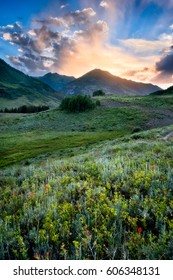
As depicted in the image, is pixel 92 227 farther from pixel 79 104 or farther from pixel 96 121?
pixel 79 104

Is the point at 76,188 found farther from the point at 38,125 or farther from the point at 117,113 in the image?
the point at 117,113

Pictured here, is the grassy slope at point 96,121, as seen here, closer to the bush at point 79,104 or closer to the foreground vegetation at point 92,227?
the bush at point 79,104

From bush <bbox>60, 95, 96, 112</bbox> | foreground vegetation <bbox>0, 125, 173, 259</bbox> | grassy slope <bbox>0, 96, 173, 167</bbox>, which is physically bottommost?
foreground vegetation <bbox>0, 125, 173, 259</bbox>

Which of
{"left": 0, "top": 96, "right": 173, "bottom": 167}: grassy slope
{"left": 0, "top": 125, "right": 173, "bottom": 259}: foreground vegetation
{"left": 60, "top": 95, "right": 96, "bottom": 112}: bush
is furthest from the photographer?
{"left": 60, "top": 95, "right": 96, "bottom": 112}: bush

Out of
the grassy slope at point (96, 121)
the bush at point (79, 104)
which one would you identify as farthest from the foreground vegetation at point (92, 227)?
the bush at point (79, 104)

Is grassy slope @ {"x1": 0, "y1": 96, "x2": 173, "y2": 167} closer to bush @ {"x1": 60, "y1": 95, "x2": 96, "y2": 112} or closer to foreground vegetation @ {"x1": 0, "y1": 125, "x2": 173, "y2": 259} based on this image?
bush @ {"x1": 60, "y1": 95, "x2": 96, "y2": 112}

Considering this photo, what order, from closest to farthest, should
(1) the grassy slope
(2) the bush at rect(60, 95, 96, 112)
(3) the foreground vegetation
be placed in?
1. (3) the foreground vegetation
2. (1) the grassy slope
3. (2) the bush at rect(60, 95, 96, 112)

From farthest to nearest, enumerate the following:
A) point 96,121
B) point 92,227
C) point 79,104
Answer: point 79,104
point 96,121
point 92,227

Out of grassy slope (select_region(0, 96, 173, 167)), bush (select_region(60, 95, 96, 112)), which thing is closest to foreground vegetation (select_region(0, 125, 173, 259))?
grassy slope (select_region(0, 96, 173, 167))

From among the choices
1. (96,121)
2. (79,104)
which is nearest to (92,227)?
(96,121)

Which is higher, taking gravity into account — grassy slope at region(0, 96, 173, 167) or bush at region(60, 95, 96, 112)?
bush at region(60, 95, 96, 112)

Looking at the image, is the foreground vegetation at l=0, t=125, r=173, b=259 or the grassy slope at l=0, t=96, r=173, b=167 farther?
the grassy slope at l=0, t=96, r=173, b=167
